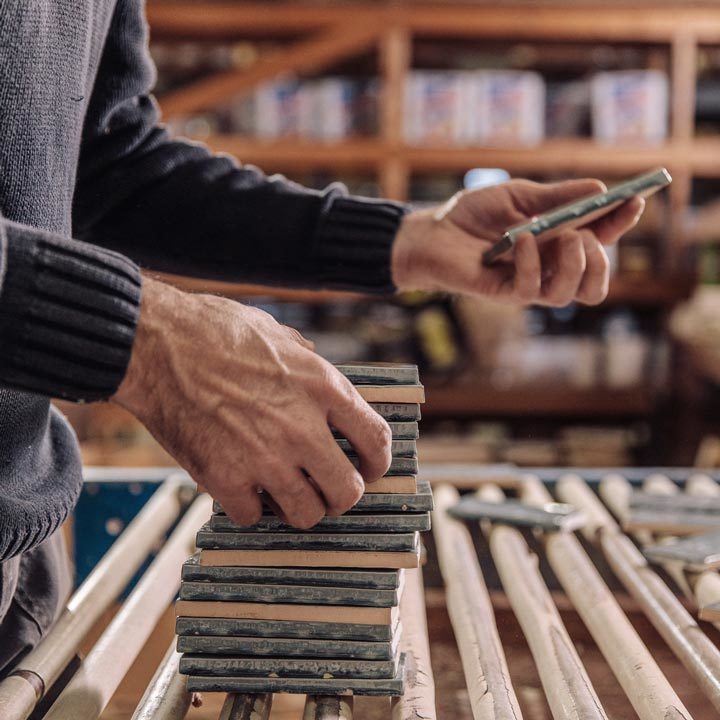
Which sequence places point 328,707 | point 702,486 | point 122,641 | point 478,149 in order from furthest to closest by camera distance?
point 478,149, point 702,486, point 122,641, point 328,707

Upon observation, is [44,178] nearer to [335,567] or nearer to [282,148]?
[335,567]

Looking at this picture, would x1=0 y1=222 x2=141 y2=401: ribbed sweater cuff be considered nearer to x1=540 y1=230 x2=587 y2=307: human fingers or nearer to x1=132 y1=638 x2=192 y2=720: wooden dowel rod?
x1=132 y1=638 x2=192 y2=720: wooden dowel rod

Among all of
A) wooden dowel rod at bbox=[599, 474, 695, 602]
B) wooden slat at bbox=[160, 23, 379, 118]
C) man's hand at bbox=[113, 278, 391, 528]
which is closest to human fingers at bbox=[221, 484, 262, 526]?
man's hand at bbox=[113, 278, 391, 528]

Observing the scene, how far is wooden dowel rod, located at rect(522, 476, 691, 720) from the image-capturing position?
794 millimetres

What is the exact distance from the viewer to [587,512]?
55.7 inches

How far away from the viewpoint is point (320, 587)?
0.79m

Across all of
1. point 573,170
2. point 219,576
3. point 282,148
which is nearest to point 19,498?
point 219,576

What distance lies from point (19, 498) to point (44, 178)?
0.27 meters

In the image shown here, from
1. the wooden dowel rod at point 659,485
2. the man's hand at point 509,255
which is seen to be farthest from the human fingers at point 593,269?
the wooden dowel rod at point 659,485

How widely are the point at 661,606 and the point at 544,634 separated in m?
0.15

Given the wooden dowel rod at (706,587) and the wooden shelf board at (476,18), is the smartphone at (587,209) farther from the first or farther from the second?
the wooden shelf board at (476,18)

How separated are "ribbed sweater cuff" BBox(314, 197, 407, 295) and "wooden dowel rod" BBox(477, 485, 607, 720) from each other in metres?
0.41

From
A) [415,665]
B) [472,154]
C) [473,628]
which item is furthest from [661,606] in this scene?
[472,154]

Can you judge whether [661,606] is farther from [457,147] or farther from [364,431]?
[457,147]
